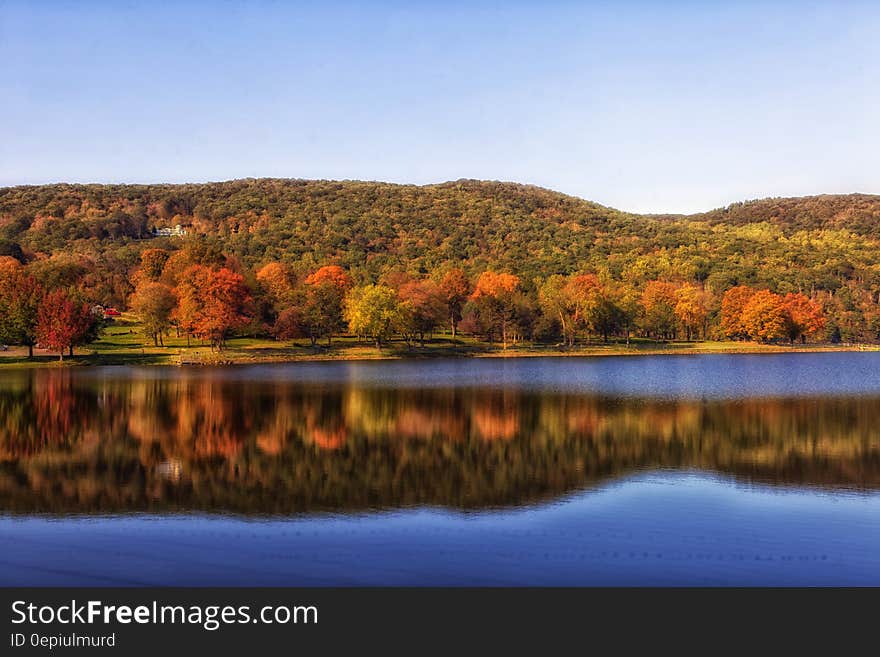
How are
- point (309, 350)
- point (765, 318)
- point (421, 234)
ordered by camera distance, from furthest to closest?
point (421, 234) → point (765, 318) → point (309, 350)

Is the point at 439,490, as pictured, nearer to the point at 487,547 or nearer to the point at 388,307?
the point at 487,547

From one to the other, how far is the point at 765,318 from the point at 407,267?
177ft

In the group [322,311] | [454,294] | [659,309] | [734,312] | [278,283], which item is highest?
[278,283]

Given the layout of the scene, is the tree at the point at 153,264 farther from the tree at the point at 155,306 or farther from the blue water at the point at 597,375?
the blue water at the point at 597,375

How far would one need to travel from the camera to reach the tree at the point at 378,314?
286 ft

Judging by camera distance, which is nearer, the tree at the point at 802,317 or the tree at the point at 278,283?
the tree at the point at 278,283

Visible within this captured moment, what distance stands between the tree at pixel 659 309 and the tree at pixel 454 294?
24.2 meters

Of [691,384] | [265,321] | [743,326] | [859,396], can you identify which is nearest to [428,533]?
[859,396]

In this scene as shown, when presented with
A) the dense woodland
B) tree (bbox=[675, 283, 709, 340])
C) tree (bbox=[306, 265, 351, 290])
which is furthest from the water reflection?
tree (bbox=[675, 283, 709, 340])

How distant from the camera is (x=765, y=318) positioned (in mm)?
111812

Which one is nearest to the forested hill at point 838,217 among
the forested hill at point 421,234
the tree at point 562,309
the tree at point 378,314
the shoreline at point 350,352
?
the forested hill at point 421,234

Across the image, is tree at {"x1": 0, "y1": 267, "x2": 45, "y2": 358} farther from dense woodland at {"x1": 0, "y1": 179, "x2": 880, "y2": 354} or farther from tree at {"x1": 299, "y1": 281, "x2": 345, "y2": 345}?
tree at {"x1": 299, "y1": 281, "x2": 345, "y2": 345}

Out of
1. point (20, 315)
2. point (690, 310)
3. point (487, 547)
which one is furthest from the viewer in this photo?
point (690, 310)

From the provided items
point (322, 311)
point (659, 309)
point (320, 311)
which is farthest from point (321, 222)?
point (320, 311)
